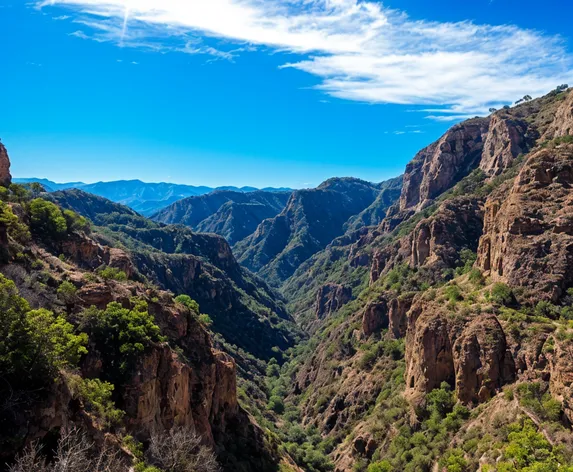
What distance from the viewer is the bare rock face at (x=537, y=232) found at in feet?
165

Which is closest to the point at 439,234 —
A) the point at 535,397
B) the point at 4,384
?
the point at 535,397

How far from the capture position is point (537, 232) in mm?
54219

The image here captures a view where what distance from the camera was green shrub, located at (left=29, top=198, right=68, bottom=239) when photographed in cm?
5062

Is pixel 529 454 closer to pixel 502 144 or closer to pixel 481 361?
pixel 481 361

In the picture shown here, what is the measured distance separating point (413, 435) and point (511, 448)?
16.7 meters

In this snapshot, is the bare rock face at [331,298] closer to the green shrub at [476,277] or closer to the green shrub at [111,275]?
the green shrub at [476,277]

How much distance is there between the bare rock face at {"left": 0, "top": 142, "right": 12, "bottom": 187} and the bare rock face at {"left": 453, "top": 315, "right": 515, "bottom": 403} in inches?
2454

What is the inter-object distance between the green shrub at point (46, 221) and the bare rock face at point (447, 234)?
70.5m

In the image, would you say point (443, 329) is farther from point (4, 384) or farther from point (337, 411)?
point (4, 384)

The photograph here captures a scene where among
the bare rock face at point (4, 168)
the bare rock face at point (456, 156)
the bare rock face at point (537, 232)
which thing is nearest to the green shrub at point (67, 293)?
the bare rock face at point (4, 168)

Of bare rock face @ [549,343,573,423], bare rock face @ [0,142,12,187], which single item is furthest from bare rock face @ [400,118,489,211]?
bare rock face @ [0,142,12,187]

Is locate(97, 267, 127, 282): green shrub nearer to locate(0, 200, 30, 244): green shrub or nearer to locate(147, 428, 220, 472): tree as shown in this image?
locate(0, 200, 30, 244): green shrub

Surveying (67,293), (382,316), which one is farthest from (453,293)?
(67,293)

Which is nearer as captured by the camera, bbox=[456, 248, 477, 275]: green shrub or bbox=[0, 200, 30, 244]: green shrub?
bbox=[0, 200, 30, 244]: green shrub
